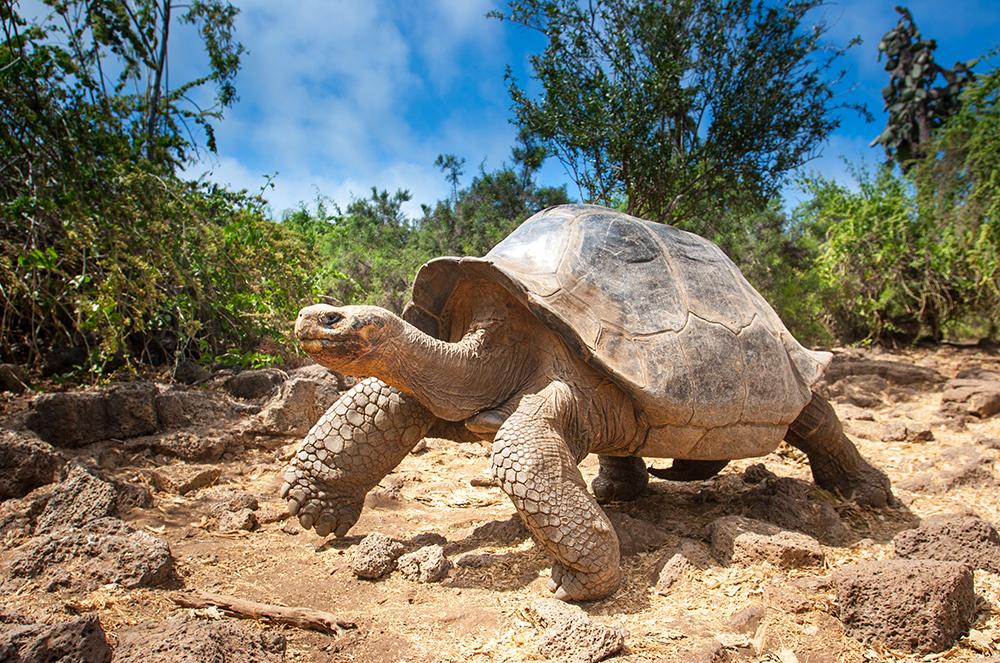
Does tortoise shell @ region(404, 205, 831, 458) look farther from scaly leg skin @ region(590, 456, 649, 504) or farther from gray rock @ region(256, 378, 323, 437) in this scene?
gray rock @ region(256, 378, 323, 437)

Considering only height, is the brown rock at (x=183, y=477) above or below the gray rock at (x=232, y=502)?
above

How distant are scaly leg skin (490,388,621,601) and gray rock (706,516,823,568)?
2.07 feet

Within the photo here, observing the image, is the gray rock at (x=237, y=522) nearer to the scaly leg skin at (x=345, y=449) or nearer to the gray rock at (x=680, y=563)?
the scaly leg skin at (x=345, y=449)

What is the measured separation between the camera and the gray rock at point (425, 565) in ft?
9.46

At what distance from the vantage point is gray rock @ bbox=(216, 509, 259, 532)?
3.45 m

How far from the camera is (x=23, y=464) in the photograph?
135 inches

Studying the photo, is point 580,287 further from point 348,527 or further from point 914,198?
point 914,198

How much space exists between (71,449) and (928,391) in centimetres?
893

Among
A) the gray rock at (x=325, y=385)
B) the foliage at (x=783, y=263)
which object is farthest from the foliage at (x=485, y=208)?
the gray rock at (x=325, y=385)

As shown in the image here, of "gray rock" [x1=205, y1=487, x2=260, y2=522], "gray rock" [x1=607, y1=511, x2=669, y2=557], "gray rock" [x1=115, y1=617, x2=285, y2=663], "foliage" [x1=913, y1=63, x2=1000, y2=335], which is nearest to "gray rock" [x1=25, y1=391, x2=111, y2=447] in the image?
"gray rock" [x1=205, y1=487, x2=260, y2=522]

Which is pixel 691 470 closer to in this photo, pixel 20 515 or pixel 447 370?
pixel 447 370

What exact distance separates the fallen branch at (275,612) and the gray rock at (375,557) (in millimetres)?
419

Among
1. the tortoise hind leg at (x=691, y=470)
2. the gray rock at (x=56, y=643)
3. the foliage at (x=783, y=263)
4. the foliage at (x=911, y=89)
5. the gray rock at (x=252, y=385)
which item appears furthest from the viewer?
the foliage at (x=911, y=89)

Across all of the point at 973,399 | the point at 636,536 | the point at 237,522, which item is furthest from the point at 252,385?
the point at 973,399
